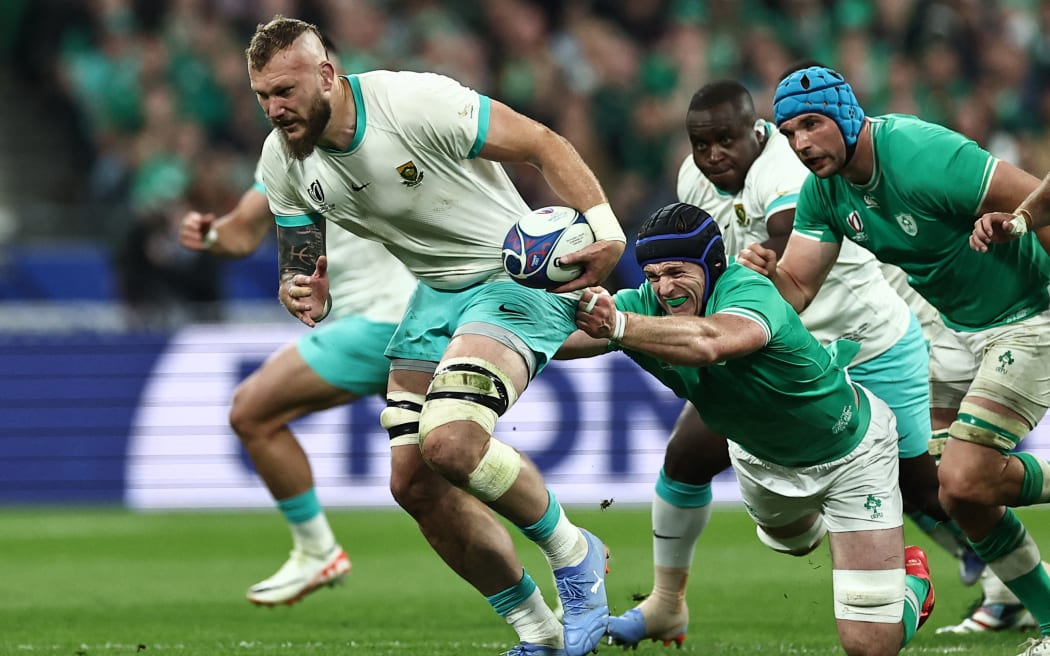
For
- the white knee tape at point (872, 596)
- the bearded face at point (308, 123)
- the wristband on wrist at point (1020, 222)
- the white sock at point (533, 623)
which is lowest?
the white sock at point (533, 623)

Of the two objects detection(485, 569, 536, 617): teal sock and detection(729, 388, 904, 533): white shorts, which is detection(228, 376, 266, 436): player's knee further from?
detection(729, 388, 904, 533): white shorts

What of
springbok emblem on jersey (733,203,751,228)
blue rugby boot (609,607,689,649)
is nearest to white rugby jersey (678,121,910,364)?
springbok emblem on jersey (733,203,751,228)

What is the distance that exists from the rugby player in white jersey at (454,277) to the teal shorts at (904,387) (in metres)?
1.67

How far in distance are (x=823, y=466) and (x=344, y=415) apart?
7.46 metres

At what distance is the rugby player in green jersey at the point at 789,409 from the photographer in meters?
5.73

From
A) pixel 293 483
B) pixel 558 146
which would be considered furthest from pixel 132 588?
pixel 558 146

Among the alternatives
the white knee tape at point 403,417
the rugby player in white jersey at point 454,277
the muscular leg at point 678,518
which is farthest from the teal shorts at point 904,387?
the white knee tape at point 403,417

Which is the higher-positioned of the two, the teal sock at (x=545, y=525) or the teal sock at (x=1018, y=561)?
the teal sock at (x=545, y=525)

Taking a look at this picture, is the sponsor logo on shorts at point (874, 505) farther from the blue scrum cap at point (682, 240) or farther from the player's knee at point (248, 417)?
the player's knee at point (248, 417)

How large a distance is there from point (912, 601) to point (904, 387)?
1.50 m

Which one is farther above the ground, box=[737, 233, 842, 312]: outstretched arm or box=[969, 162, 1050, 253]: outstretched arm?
box=[969, 162, 1050, 253]: outstretched arm

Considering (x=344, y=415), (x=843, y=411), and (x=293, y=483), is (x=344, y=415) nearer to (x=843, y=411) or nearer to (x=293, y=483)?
(x=293, y=483)

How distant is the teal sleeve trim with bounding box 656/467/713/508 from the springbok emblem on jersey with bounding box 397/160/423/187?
5.97ft

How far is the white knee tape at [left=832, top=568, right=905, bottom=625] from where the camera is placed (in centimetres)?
582
